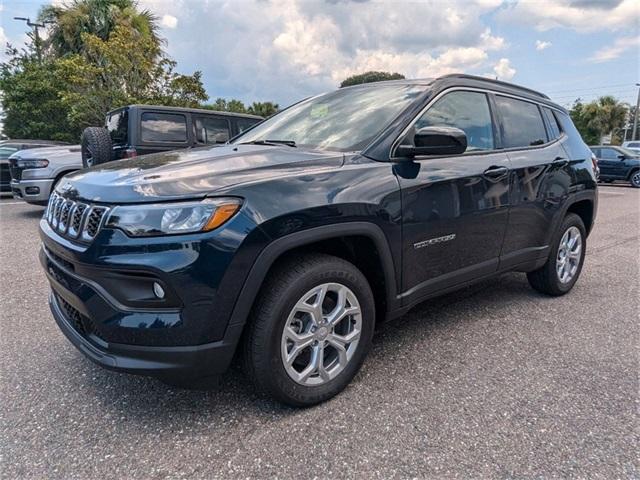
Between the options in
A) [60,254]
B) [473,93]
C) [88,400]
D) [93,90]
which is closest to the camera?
[60,254]

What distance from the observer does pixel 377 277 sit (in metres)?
2.59

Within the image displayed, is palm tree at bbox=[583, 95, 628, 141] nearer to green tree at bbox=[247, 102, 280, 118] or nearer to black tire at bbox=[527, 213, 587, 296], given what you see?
green tree at bbox=[247, 102, 280, 118]

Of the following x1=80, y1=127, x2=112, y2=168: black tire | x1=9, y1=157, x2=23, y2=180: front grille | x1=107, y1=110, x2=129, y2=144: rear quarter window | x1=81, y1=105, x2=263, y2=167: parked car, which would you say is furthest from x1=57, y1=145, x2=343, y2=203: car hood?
x1=9, y1=157, x2=23, y2=180: front grille

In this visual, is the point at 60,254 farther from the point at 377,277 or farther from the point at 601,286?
the point at 601,286

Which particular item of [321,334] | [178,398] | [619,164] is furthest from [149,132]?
[619,164]

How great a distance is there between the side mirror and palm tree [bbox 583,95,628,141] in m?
44.7

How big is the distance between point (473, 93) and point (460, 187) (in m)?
0.84

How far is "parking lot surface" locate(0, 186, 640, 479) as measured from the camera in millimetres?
1961

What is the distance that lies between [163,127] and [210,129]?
0.88 m

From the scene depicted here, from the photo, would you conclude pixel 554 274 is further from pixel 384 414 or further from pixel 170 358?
pixel 170 358

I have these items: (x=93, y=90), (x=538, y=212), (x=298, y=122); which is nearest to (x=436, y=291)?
(x=538, y=212)

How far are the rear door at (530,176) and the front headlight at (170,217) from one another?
229 centimetres

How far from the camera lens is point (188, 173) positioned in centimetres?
216

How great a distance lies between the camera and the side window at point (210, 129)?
313 inches
